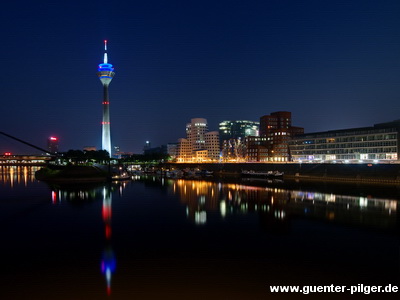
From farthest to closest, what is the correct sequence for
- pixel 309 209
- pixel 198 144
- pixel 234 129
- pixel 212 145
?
pixel 234 129, pixel 198 144, pixel 212 145, pixel 309 209

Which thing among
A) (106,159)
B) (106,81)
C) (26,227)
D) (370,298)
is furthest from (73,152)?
(370,298)

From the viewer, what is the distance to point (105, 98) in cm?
12712

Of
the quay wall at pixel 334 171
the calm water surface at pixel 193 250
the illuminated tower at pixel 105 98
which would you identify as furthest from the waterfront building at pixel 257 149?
the calm water surface at pixel 193 250

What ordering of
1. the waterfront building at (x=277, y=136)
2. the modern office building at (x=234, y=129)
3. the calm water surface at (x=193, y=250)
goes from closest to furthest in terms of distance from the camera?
the calm water surface at (x=193, y=250)
the waterfront building at (x=277, y=136)
the modern office building at (x=234, y=129)

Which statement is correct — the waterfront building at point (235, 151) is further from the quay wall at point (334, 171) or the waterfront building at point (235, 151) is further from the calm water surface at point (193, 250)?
the calm water surface at point (193, 250)

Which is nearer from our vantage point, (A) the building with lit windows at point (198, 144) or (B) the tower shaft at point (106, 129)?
(B) the tower shaft at point (106, 129)

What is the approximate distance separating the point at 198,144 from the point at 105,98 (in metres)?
60.1

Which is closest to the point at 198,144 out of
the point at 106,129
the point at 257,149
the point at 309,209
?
the point at 257,149

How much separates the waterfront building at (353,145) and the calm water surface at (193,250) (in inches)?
2081

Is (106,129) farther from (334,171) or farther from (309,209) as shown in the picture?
(309,209)

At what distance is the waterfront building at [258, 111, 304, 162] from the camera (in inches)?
4425

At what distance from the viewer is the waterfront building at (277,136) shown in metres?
112

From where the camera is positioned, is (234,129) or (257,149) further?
(234,129)

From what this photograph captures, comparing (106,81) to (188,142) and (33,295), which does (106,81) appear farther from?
(33,295)
